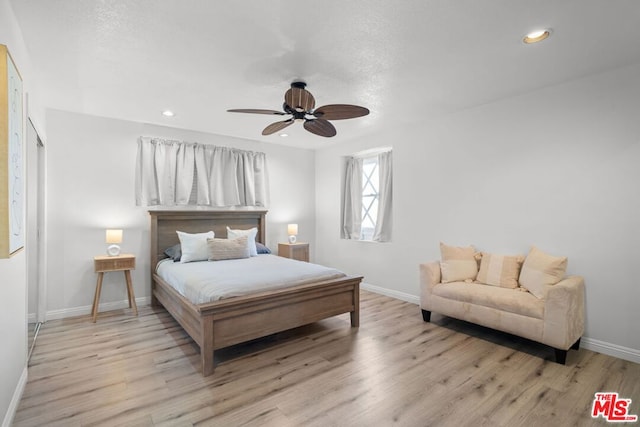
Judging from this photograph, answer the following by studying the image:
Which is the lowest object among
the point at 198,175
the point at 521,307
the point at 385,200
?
the point at 521,307

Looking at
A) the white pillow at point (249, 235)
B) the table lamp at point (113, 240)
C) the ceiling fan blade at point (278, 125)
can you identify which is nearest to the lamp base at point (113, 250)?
the table lamp at point (113, 240)

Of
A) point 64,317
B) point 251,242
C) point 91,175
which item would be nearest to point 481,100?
point 251,242

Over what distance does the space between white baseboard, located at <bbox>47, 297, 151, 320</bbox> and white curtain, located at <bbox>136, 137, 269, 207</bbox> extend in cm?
137

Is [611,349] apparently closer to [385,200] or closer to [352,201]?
[385,200]

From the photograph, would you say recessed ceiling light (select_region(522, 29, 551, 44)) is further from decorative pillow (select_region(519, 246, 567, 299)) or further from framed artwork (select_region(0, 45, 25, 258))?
framed artwork (select_region(0, 45, 25, 258))

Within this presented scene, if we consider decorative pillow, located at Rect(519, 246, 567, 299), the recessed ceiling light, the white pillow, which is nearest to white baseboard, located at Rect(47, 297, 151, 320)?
the white pillow

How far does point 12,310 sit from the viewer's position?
1.99 metres

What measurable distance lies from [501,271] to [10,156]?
4.04 m

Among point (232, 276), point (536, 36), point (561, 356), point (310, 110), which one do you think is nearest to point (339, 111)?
point (310, 110)

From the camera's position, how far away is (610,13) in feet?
6.63

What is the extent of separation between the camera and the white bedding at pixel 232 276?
281 cm

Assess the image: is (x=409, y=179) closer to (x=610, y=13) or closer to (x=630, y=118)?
(x=630, y=118)

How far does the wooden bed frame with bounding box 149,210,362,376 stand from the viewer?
259 centimetres

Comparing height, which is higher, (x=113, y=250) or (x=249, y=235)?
(x=249, y=235)
